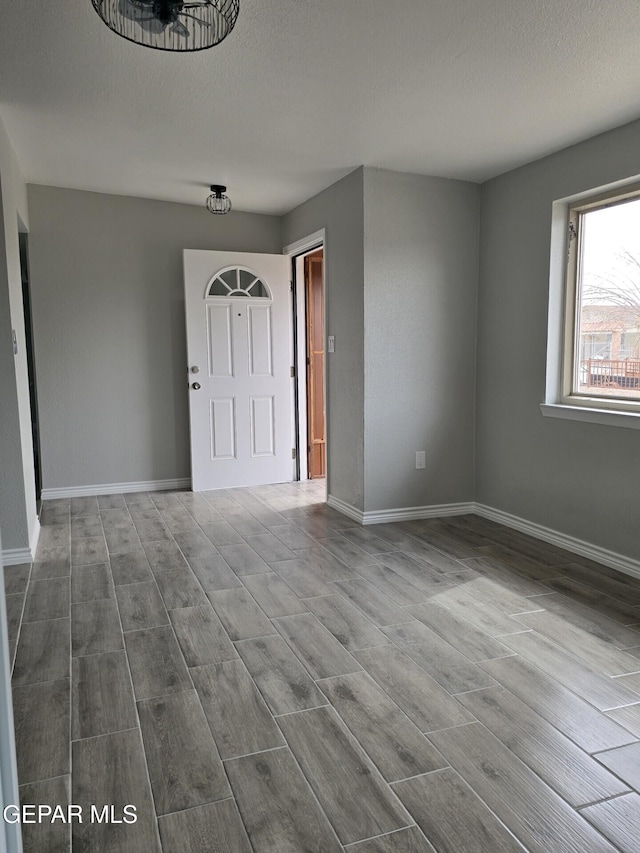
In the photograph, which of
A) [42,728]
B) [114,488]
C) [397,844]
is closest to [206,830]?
[397,844]

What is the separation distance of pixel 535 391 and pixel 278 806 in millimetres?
2975

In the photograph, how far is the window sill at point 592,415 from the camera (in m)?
3.20

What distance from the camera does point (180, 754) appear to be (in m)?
1.82

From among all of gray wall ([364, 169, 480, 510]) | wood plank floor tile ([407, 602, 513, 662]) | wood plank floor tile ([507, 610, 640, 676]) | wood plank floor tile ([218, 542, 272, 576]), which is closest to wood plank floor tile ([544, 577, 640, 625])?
wood plank floor tile ([507, 610, 640, 676])

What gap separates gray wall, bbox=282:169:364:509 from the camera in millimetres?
4129

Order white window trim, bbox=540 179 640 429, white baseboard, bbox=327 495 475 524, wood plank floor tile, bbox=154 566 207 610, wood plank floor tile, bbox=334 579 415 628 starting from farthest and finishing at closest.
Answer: white baseboard, bbox=327 495 475 524 → white window trim, bbox=540 179 640 429 → wood plank floor tile, bbox=154 566 207 610 → wood plank floor tile, bbox=334 579 415 628

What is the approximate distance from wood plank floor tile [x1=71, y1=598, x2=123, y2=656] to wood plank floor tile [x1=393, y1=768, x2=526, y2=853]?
4.42ft

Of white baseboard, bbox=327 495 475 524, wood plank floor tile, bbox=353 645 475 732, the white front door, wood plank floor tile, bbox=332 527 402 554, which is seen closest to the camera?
wood plank floor tile, bbox=353 645 475 732

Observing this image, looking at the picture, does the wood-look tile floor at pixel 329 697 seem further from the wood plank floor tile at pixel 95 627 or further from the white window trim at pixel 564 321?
the white window trim at pixel 564 321

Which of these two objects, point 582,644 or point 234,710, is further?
point 582,644

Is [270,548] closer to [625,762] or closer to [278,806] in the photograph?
[278,806]

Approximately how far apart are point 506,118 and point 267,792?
3137 millimetres

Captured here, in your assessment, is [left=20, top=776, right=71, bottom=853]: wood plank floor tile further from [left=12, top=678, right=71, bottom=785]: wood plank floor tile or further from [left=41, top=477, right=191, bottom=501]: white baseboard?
[left=41, top=477, right=191, bottom=501]: white baseboard

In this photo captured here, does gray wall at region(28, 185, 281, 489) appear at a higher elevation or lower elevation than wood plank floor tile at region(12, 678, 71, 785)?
higher
